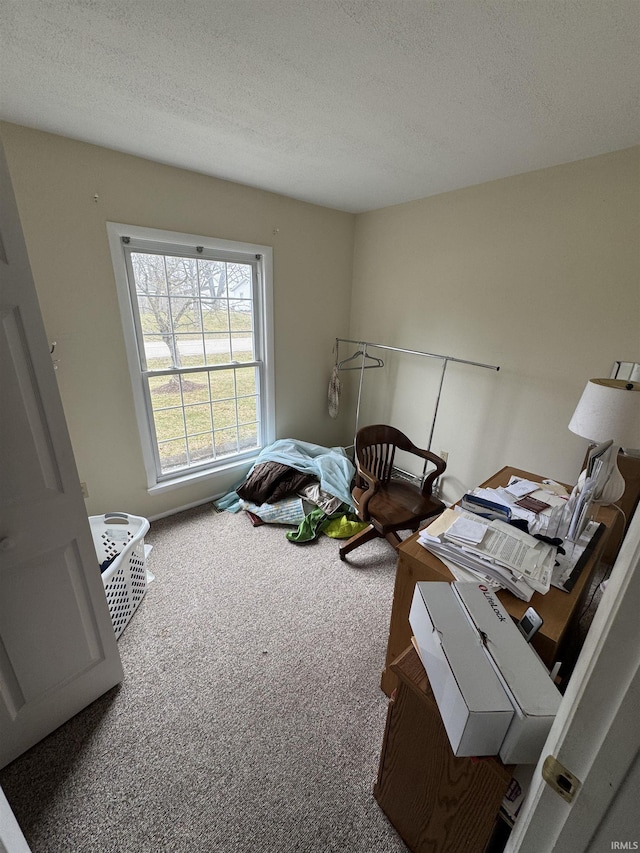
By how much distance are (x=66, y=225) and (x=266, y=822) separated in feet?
9.34

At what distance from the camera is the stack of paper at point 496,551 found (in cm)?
110

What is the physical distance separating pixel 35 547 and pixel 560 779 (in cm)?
147

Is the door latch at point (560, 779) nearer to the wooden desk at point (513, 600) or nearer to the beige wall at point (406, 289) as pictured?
the wooden desk at point (513, 600)

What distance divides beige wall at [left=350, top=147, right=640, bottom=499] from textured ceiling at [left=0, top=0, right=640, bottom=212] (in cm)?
24

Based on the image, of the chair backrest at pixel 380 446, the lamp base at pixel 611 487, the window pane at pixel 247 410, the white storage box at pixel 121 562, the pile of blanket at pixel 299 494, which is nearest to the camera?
the lamp base at pixel 611 487

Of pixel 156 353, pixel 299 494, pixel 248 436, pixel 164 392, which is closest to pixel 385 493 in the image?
pixel 299 494

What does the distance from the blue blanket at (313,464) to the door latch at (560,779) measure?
2098 millimetres

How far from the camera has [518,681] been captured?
76 cm

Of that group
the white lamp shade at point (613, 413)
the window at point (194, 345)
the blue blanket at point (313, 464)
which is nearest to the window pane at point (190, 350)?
the window at point (194, 345)

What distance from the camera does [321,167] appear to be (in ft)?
6.73

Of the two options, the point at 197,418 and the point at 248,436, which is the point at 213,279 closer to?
the point at 197,418

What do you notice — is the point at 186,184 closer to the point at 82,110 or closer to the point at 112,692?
the point at 82,110

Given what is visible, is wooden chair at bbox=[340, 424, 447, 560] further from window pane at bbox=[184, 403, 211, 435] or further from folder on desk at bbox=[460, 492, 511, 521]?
window pane at bbox=[184, 403, 211, 435]

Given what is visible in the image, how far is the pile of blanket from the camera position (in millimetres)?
2553
